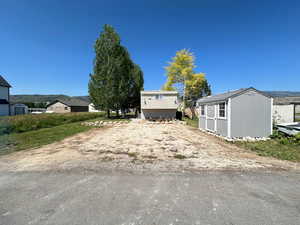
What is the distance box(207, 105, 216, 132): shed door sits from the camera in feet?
31.5

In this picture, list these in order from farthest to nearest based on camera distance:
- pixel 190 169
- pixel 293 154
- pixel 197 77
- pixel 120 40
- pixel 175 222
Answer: pixel 197 77
pixel 120 40
pixel 293 154
pixel 190 169
pixel 175 222

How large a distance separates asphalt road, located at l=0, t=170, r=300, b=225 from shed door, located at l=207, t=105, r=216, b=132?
20.5ft

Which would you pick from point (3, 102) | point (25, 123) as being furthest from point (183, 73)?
point (3, 102)

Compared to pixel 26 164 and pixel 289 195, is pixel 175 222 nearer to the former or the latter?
pixel 289 195

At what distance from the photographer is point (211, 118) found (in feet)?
32.4

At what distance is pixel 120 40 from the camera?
755 inches

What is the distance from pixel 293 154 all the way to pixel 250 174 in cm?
332

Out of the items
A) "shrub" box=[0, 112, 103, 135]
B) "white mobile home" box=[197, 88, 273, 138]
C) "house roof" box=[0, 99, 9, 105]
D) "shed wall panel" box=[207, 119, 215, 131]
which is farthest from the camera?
"house roof" box=[0, 99, 9, 105]

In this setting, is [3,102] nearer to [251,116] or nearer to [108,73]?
[108,73]

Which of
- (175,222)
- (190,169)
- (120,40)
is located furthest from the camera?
(120,40)

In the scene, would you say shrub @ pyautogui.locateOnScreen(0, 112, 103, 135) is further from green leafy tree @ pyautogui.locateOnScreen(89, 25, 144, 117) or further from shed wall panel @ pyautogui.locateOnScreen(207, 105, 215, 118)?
shed wall panel @ pyautogui.locateOnScreen(207, 105, 215, 118)

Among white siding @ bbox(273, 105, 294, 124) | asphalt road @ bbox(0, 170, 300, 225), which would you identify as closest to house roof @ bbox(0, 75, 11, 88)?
asphalt road @ bbox(0, 170, 300, 225)

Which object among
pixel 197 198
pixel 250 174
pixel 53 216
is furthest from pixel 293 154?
pixel 53 216

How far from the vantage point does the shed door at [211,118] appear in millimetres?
9591
